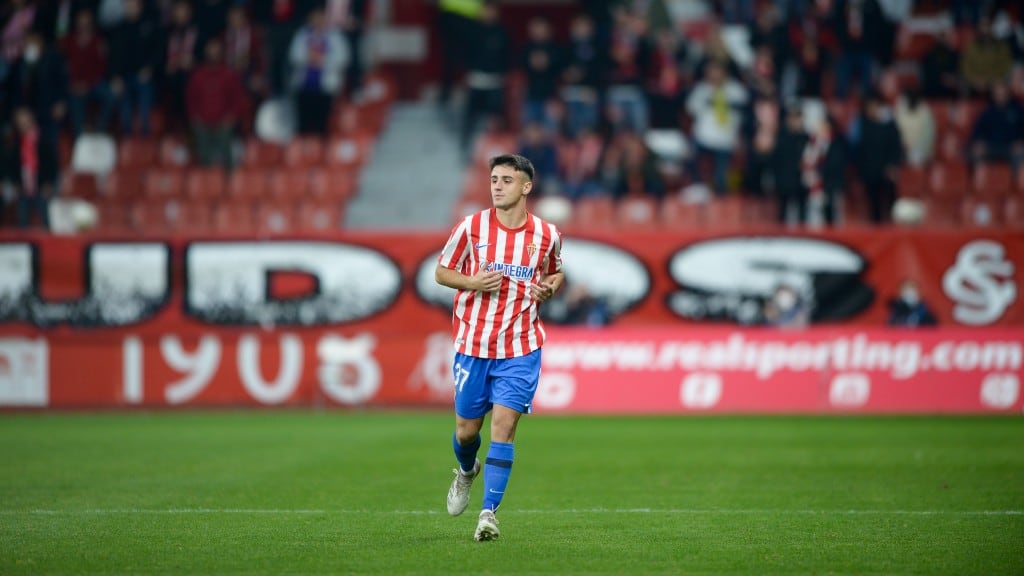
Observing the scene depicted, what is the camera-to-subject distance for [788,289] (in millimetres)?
19625

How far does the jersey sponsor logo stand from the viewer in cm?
1972

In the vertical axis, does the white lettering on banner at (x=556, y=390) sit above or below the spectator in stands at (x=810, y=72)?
below

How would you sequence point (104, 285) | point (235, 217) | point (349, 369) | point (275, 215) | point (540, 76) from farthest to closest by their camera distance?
1. point (540, 76)
2. point (275, 215)
3. point (235, 217)
4. point (104, 285)
5. point (349, 369)

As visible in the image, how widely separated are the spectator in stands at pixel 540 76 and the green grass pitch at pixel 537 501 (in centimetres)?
737

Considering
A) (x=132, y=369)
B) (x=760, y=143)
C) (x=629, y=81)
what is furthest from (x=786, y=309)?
(x=132, y=369)

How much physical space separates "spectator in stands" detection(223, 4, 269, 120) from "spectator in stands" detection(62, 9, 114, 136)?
216cm

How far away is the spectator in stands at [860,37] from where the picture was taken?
21.7 metres

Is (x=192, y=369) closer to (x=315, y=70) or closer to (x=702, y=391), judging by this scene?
(x=315, y=70)

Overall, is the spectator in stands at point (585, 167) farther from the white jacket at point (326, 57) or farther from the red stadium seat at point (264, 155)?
the red stadium seat at point (264, 155)

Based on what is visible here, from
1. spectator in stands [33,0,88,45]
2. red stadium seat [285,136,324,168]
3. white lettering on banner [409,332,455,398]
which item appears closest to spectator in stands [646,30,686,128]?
white lettering on banner [409,332,455,398]

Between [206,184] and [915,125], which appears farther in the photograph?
[206,184]

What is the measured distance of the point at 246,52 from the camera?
23.6 m

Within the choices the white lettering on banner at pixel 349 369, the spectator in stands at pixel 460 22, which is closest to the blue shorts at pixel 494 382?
the white lettering on banner at pixel 349 369

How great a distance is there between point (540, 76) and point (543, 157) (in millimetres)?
1644
